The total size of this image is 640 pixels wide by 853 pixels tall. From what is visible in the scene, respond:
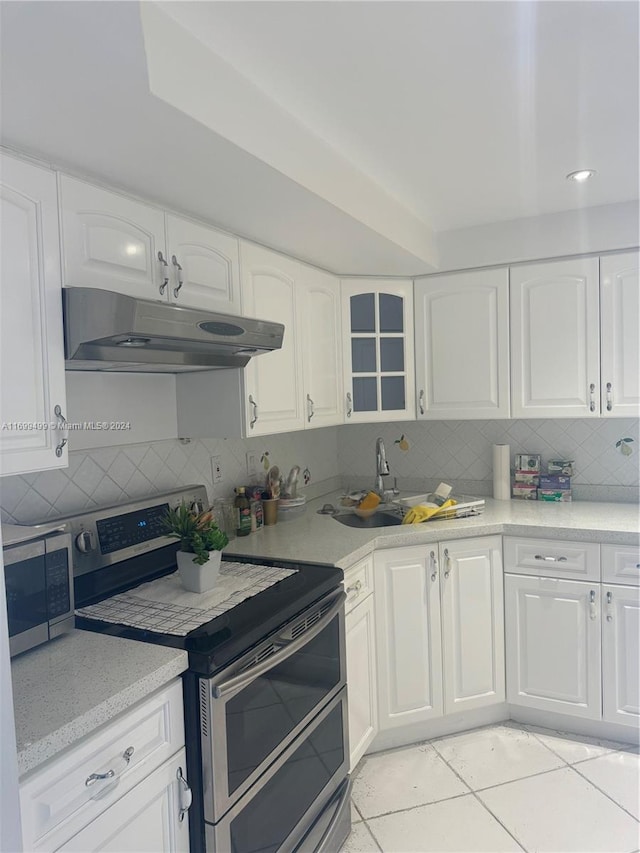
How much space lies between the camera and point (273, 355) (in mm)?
2266

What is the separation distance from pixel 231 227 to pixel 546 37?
43.4 inches

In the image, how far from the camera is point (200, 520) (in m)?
1.76

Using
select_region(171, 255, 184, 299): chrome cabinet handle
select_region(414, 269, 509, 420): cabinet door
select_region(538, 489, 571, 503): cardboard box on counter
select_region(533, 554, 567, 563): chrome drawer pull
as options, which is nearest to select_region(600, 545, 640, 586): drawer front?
select_region(533, 554, 567, 563): chrome drawer pull

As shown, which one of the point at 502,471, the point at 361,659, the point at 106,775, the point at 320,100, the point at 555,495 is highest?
the point at 320,100

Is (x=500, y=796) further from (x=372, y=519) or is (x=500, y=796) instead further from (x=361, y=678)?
(x=372, y=519)

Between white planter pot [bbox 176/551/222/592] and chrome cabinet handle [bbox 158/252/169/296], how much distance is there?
2.69 ft

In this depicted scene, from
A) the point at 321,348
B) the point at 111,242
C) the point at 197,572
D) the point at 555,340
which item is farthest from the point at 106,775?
the point at 555,340

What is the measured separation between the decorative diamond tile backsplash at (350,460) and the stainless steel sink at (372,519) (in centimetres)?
40

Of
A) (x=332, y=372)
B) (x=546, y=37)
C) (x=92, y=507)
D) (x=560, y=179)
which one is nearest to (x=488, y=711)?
(x=332, y=372)

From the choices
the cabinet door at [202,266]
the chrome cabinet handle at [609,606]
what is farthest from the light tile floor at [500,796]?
the cabinet door at [202,266]

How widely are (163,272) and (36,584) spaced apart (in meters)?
0.96

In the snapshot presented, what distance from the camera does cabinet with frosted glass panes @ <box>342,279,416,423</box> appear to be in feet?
9.39

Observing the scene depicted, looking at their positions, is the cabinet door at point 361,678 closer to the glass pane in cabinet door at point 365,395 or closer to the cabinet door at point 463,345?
the glass pane in cabinet door at point 365,395

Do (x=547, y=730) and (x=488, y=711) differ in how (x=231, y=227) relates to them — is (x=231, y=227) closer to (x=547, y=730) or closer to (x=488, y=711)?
(x=488, y=711)
